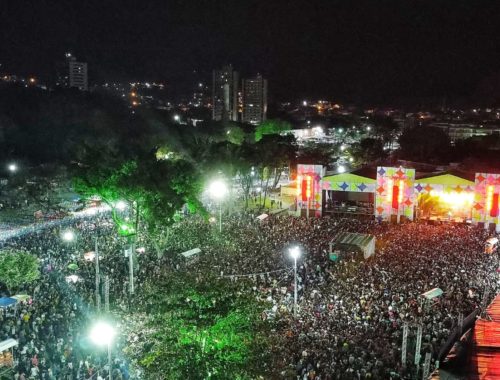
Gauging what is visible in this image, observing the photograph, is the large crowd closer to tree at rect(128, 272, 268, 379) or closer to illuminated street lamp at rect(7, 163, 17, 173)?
tree at rect(128, 272, 268, 379)

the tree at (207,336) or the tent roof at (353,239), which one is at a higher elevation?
the tree at (207,336)

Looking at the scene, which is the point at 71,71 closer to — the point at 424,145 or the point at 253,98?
the point at 253,98

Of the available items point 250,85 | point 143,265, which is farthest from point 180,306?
point 250,85

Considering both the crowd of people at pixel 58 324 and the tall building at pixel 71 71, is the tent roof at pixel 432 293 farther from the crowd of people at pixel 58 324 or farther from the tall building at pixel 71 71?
the tall building at pixel 71 71

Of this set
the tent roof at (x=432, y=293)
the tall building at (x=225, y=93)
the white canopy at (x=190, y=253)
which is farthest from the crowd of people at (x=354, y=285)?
the tall building at (x=225, y=93)

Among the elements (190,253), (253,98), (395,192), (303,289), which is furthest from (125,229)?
(253,98)

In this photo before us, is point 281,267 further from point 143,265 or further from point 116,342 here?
point 116,342
